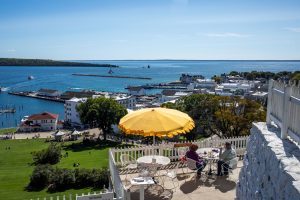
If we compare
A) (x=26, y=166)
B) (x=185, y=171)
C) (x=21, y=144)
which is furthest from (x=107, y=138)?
(x=185, y=171)

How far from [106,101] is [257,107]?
31966 mm

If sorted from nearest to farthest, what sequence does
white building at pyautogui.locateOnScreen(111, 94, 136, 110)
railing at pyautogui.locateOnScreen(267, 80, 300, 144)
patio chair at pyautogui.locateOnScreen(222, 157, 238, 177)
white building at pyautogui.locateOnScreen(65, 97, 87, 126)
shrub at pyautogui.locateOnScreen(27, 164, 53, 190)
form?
railing at pyautogui.locateOnScreen(267, 80, 300, 144)
patio chair at pyautogui.locateOnScreen(222, 157, 238, 177)
shrub at pyautogui.locateOnScreen(27, 164, 53, 190)
white building at pyautogui.locateOnScreen(65, 97, 87, 126)
white building at pyautogui.locateOnScreen(111, 94, 136, 110)

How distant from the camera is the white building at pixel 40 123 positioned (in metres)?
75.2

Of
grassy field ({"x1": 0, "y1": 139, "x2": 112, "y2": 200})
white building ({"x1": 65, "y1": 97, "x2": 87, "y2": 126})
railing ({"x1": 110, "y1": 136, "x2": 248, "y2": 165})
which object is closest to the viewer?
railing ({"x1": 110, "y1": 136, "x2": 248, "y2": 165})

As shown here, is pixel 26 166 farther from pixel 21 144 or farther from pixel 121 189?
pixel 121 189

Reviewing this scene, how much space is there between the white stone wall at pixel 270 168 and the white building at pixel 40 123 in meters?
73.7

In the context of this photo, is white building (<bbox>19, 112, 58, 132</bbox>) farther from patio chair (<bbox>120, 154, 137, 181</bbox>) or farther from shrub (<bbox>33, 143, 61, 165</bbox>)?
patio chair (<bbox>120, 154, 137, 181</bbox>)

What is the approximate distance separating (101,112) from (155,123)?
47.4 metres

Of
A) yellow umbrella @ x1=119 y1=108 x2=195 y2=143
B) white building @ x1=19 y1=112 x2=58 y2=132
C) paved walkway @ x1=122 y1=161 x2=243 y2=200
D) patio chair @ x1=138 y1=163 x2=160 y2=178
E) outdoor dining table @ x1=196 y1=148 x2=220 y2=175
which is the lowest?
white building @ x1=19 y1=112 x2=58 y2=132

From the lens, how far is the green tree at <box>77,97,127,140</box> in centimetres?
5600

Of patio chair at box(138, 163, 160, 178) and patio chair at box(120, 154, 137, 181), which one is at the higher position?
patio chair at box(138, 163, 160, 178)

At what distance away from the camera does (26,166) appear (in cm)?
3766

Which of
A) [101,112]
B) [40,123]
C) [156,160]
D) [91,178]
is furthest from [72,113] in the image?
[156,160]

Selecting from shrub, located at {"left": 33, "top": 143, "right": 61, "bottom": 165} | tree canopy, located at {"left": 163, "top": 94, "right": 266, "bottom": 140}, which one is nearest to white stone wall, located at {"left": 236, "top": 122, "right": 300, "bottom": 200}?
tree canopy, located at {"left": 163, "top": 94, "right": 266, "bottom": 140}
